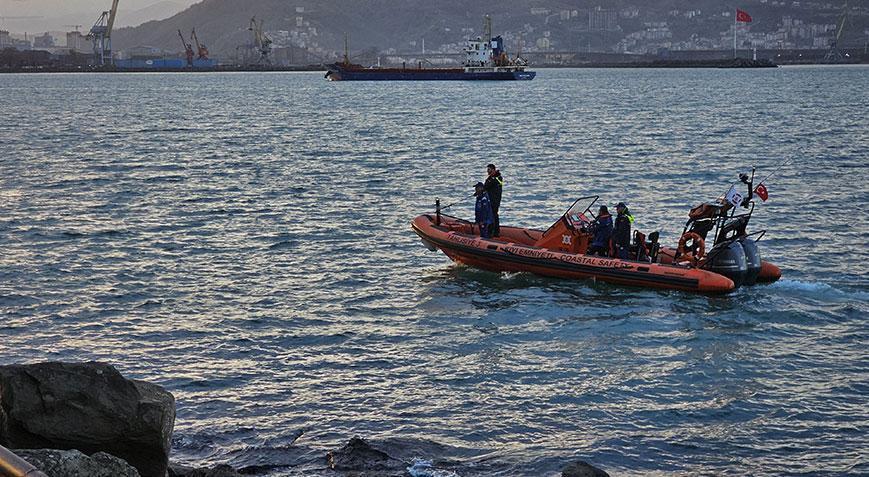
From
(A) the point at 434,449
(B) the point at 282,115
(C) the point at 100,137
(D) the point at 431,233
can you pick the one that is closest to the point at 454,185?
(D) the point at 431,233

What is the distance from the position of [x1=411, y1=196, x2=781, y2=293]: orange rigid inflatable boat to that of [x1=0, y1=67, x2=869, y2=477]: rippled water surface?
0.33 meters

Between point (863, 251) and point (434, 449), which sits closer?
point (434, 449)

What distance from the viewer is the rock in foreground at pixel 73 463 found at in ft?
Answer: 25.2

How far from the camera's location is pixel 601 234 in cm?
2033

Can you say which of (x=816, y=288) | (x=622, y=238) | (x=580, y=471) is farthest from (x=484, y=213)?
(x=580, y=471)

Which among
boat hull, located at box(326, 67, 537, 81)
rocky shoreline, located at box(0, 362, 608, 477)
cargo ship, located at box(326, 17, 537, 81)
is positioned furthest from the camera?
boat hull, located at box(326, 67, 537, 81)

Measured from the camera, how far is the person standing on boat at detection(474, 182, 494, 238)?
21.4 meters

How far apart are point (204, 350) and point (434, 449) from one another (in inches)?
214

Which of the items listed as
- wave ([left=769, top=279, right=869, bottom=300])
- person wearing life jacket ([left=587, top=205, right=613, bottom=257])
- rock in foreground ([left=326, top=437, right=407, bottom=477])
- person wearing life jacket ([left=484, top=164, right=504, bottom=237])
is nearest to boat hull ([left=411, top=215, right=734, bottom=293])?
person wearing life jacket ([left=587, top=205, right=613, bottom=257])

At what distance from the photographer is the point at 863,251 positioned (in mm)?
24406

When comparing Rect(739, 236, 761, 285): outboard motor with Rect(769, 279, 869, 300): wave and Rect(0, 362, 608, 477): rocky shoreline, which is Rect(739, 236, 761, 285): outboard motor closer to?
Rect(769, 279, 869, 300): wave

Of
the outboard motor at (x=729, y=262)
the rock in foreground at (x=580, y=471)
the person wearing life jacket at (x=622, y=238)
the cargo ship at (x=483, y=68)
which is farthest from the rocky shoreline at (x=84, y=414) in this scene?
the cargo ship at (x=483, y=68)

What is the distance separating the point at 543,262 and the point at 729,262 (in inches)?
135

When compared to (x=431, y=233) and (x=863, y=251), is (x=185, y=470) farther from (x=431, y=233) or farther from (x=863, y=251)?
(x=863, y=251)
